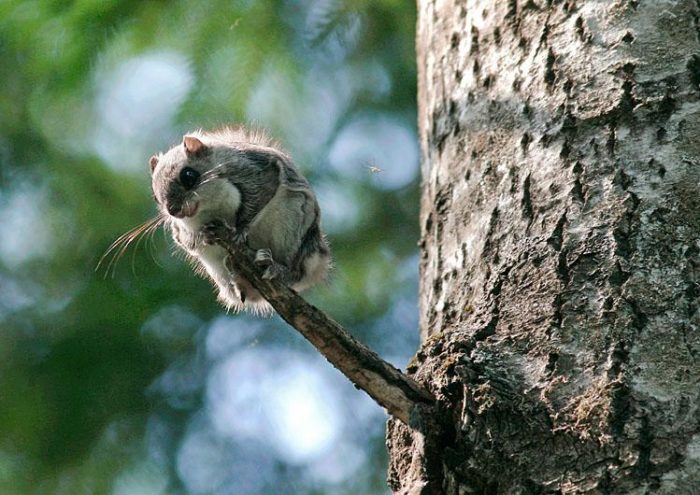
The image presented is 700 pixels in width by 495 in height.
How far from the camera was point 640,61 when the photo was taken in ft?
7.90

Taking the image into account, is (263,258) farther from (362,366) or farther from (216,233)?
(362,366)

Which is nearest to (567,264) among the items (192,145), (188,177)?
(188,177)

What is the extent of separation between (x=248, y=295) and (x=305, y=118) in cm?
121

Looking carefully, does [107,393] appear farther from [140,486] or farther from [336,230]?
[336,230]

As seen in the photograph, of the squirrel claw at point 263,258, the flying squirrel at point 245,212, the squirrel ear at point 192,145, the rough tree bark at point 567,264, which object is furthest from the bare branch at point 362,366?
the squirrel ear at point 192,145

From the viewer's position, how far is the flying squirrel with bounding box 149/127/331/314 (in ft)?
11.1

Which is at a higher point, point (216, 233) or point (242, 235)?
point (216, 233)

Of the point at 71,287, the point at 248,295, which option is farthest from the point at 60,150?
the point at 248,295

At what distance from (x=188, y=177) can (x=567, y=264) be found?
175 centimetres

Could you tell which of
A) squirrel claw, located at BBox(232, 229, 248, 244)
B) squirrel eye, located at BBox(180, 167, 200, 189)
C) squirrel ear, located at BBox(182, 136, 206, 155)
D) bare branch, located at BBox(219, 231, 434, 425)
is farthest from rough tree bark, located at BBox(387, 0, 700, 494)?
squirrel ear, located at BBox(182, 136, 206, 155)

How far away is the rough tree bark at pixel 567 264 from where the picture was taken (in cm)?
197

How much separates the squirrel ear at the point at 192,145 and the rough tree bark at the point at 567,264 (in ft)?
4.01

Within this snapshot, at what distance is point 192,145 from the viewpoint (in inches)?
145

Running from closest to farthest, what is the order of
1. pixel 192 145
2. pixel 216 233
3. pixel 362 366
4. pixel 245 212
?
pixel 362 366 → pixel 216 233 → pixel 245 212 → pixel 192 145
